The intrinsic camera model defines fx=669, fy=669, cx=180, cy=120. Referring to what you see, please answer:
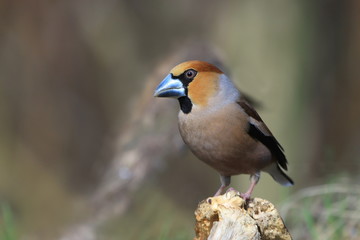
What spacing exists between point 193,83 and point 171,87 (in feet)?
0.41

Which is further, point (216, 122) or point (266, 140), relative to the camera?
point (266, 140)

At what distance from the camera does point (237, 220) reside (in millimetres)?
2521

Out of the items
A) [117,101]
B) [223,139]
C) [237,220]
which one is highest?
[117,101]

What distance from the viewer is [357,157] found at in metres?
6.29

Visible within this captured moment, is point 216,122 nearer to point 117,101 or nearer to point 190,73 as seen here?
point 190,73

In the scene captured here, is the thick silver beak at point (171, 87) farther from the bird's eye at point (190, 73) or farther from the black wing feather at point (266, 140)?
the black wing feather at point (266, 140)

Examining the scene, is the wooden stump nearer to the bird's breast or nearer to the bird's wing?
the bird's breast

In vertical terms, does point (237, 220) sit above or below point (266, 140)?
below

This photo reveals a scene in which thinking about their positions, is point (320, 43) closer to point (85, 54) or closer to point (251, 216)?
point (85, 54)

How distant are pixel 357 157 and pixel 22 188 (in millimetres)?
3144

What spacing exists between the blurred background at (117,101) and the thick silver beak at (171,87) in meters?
2.78

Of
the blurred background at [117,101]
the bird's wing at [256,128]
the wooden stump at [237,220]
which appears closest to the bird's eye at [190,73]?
the bird's wing at [256,128]

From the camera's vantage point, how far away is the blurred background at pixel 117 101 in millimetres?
5980

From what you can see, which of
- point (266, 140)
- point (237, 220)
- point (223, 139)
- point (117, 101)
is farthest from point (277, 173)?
point (117, 101)
